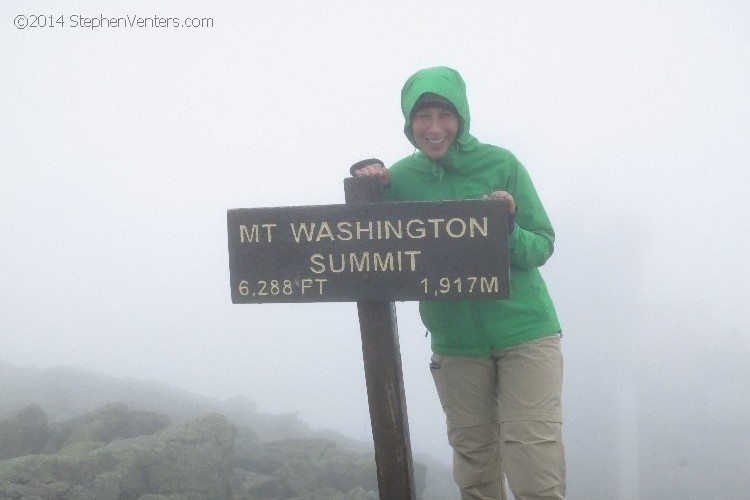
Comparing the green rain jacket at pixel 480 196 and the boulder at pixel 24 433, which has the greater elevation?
the green rain jacket at pixel 480 196

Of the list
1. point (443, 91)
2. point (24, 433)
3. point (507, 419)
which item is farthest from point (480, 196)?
point (24, 433)

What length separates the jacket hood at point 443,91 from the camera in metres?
2.63

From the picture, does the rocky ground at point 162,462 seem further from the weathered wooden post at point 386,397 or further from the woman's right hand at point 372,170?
the woman's right hand at point 372,170

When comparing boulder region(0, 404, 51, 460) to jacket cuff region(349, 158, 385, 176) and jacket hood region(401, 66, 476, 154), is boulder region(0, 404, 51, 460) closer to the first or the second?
jacket cuff region(349, 158, 385, 176)

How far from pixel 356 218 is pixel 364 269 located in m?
0.19

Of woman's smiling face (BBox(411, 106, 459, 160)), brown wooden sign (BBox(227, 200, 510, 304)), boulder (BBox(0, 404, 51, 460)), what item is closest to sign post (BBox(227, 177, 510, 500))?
brown wooden sign (BBox(227, 200, 510, 304))

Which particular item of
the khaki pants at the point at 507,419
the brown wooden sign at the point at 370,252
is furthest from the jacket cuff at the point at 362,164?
the khaki pants at the point at 507,419

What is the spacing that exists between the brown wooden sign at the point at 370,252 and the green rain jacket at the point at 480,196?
0.63 ft

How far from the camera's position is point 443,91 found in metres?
2.62

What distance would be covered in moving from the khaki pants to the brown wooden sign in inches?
14.7

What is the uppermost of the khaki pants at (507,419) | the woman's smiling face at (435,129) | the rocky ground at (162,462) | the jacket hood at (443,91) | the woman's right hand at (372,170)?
the jacket hood at (443,91)

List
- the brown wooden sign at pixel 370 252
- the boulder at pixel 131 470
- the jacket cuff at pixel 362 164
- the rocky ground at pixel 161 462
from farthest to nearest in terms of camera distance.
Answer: the rocky ground at pixel 161 462
the boulder at pixel 131 470
the jacket cuff at pixel 362 164
the brown wooden sign at pixel 370 252

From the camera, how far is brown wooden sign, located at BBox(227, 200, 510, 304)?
8.32 feet

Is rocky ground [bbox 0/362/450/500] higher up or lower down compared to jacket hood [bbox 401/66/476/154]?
lower down
